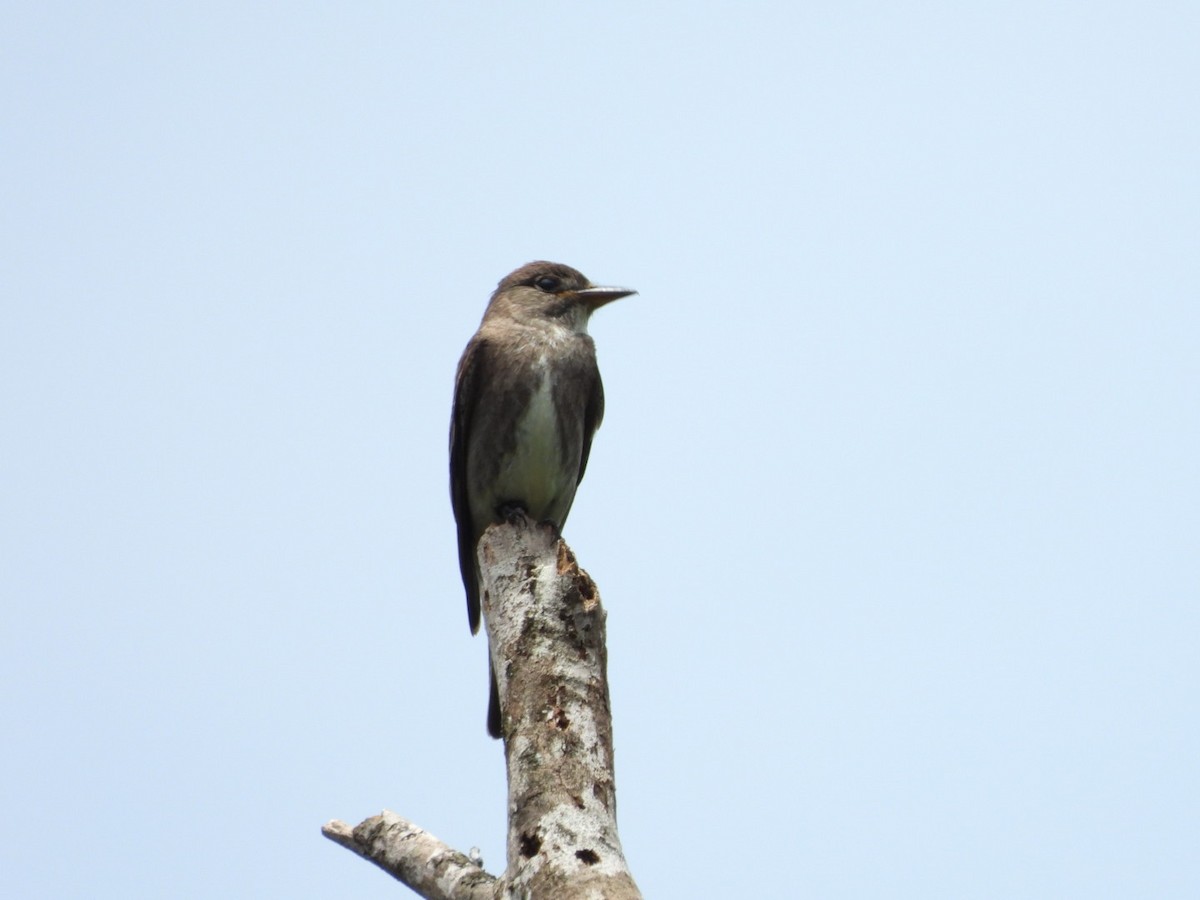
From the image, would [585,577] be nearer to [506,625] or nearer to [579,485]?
[506,625]

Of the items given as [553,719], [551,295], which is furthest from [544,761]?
[551,295]

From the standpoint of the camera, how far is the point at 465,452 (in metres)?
8.24

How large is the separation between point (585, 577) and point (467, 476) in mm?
3471

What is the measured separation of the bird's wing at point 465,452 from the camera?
818 centimetres

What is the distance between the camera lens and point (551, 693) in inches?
176

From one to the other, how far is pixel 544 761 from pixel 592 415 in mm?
4465

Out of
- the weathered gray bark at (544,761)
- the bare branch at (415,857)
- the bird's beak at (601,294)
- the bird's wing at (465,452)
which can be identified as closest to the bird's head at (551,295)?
the bird's beak at (601,294)

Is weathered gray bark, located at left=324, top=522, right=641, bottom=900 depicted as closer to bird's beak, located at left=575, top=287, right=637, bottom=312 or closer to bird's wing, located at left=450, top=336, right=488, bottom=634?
bird's wing, located at left=450, top=336, right=488, bottom=634

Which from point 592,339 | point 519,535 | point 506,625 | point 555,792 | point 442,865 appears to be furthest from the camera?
point 592,339

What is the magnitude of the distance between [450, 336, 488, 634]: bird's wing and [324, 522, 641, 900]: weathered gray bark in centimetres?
301

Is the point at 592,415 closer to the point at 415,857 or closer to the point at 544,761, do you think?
the point at 415,857

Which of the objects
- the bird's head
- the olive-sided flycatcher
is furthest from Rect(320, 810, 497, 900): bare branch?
the bird's head

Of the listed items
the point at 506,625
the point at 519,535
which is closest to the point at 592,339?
the point at 519,535

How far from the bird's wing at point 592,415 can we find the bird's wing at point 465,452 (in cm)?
65
